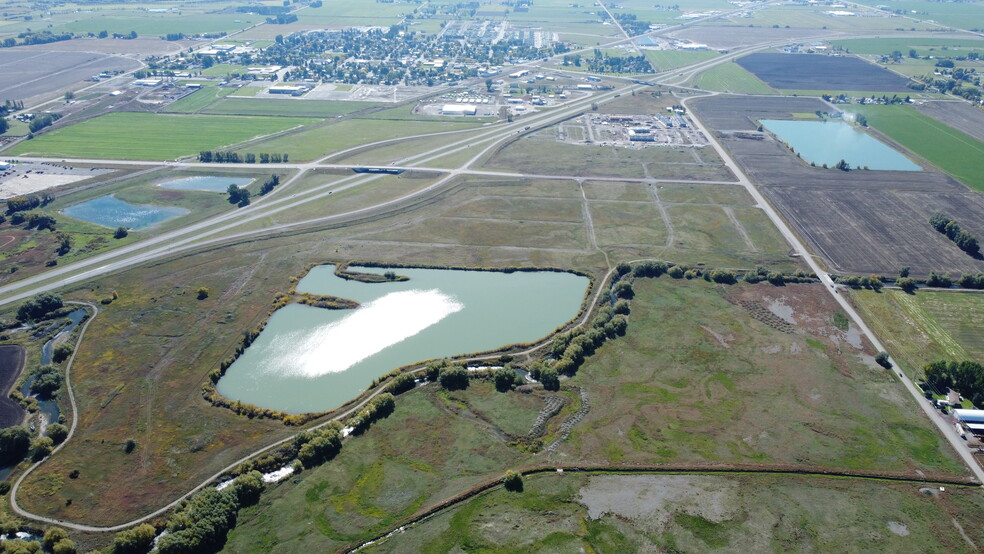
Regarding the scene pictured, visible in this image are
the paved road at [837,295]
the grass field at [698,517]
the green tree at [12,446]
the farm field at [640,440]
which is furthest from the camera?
the paved road at [837,295]

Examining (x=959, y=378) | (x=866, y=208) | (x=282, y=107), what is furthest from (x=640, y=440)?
(x=282, y=107)

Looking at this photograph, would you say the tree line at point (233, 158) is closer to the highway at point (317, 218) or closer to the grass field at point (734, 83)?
the highway at point (317, 218)

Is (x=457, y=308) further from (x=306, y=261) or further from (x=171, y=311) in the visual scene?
(x=171, y=311)

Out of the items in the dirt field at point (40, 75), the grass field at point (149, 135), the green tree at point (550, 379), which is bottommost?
the green tree at point (550, 379)

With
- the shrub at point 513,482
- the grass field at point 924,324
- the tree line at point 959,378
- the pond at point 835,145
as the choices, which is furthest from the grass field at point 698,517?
the pond at point 835,145

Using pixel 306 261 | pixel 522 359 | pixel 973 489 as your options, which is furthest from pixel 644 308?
pixel 306 261
